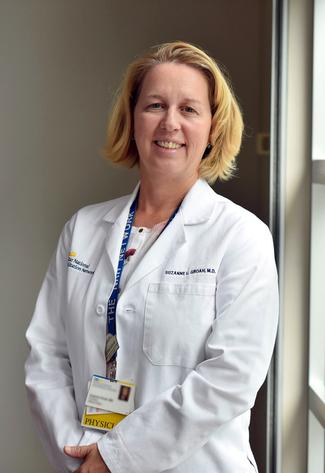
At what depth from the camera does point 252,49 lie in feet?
8.67

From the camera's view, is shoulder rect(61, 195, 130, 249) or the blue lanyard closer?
the blue lanyard

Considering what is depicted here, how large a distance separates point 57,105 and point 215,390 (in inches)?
61.8

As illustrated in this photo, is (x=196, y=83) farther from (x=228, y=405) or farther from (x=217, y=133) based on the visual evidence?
(x=228, y=405)

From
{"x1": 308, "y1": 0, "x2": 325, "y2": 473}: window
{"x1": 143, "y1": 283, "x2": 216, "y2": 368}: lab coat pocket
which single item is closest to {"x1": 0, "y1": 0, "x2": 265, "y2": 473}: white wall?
{"x1": 308, "y1": 0, "x2": 325, "y2": 473}: window

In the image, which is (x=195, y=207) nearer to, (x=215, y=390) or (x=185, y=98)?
(x=185, y=98)

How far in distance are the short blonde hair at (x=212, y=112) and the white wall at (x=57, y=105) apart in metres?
0.68

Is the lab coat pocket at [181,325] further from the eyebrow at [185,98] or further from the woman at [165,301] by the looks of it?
the eyebrow at [185,98]

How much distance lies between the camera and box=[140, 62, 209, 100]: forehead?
182cm

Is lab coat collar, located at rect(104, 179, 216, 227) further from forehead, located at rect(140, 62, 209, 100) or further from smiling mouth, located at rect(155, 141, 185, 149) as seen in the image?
forehead, located at rect(140, 62, 209, 100)

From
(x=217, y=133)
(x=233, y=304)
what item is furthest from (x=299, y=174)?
(x=233, y=304)

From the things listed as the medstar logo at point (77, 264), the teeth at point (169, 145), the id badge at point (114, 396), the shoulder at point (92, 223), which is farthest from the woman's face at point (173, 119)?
the id badge at point (114, 396)

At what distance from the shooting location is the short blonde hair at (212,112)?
186 cm

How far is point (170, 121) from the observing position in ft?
5.87

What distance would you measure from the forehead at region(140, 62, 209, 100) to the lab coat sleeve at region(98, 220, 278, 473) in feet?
1.56
